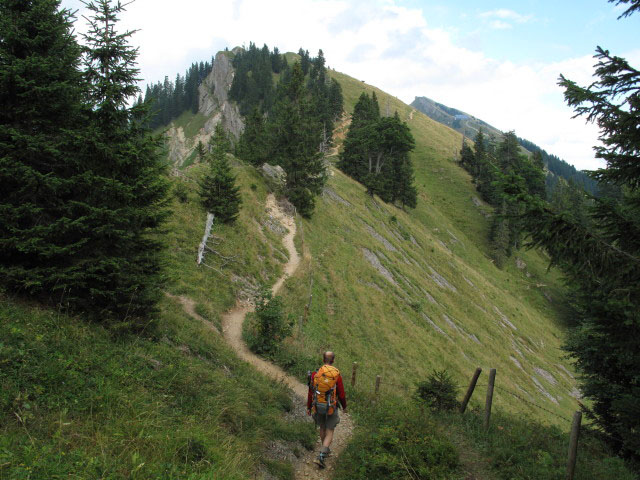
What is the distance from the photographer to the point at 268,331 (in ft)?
52.2

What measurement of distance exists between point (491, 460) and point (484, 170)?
8229 cm

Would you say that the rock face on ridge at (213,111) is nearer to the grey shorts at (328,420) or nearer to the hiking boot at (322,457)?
the grey shorts at (328,420)

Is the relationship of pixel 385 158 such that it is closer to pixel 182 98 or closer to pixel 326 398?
pixel 326 398

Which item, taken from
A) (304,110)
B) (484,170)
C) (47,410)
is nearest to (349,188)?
(304,110)

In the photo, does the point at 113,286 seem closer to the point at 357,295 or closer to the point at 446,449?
the point at 446,449

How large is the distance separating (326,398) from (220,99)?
158 metres

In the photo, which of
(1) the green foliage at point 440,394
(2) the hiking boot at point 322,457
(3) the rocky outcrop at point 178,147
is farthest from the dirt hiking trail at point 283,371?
(3) the rocky outcrop at point 178,147

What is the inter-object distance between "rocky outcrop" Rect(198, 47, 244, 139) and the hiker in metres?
130

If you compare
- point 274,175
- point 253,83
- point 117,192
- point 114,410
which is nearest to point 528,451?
point 114,410

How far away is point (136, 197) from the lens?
9.61 metres

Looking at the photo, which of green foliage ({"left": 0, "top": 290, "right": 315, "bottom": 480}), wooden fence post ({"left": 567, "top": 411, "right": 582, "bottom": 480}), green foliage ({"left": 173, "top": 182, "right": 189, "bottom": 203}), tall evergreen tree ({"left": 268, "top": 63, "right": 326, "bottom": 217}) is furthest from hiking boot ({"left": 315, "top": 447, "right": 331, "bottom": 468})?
tall evergreen tree ({"left": 268, "top": 63, "right": 326, "bottom": 217})

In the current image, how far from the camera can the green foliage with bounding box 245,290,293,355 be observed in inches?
609

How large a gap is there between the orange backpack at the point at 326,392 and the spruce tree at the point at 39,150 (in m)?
6.23

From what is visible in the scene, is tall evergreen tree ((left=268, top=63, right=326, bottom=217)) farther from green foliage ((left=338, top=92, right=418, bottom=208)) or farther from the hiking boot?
the hiking boot
